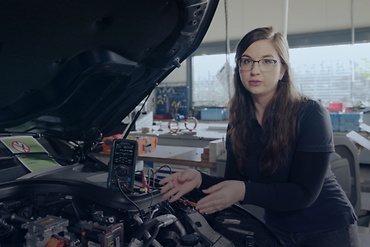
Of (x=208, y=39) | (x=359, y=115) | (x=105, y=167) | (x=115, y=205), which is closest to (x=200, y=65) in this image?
(x=208, y=39)

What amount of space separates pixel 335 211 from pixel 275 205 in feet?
0.88

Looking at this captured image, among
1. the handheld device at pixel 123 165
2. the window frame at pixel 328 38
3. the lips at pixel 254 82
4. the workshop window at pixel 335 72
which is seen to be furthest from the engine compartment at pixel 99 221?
the window frame at pixel 328 38

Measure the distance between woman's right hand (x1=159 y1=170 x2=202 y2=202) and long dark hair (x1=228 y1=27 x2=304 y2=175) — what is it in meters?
0.21

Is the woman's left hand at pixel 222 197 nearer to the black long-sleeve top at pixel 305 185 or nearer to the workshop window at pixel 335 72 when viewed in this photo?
the black long-sleeve top at pixel 305 185

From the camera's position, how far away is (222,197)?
1.07m

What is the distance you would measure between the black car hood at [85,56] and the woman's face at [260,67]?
0.19 metres

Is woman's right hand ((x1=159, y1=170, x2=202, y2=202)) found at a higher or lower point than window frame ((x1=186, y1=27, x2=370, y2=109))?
lower

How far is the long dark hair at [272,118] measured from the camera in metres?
1.20

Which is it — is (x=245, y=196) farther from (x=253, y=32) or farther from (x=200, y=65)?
(x=200, y=65)

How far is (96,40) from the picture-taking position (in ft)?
3.40

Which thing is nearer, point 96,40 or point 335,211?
point 96,40

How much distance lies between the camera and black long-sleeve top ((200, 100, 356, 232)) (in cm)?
111

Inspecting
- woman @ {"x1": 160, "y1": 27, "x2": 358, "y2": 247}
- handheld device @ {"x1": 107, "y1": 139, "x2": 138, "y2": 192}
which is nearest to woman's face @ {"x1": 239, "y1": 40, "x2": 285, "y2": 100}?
woman @ {"x1": 160, "y1": 27, "x2": 358, "y2": 247}

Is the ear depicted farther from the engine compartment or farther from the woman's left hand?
the engine compartment
